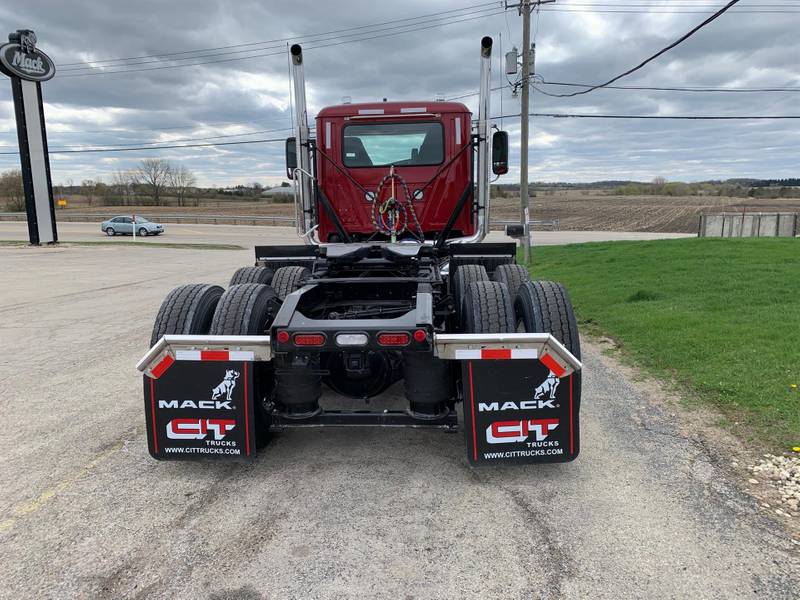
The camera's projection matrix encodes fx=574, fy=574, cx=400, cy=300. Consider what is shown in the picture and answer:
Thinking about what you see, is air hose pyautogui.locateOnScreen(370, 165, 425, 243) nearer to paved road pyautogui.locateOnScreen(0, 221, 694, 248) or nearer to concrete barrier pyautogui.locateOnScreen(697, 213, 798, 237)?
paved road pyautogui.locateOnScreen(0, 221, 694, 248)

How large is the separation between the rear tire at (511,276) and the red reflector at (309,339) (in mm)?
2602

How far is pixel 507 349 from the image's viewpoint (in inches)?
129

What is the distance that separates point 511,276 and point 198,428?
10.7 ft

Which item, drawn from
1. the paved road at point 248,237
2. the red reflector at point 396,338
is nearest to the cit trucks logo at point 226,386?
the red reflector at point 396,338

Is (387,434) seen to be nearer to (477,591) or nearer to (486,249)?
(477,591)

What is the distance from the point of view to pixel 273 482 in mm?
3498

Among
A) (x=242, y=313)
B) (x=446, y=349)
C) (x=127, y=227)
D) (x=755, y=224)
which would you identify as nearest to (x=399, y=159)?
(x=242, y=313)

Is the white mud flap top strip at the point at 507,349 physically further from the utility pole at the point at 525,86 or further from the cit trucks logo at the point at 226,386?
the utility pole at the point at 525,86

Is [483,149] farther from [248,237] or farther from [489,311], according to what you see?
[248,237]

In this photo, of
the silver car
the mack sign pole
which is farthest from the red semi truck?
the silver car

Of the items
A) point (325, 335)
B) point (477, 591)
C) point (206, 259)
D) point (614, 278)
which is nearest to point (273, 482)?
point (325, 335)

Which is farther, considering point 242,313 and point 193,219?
point 193,219

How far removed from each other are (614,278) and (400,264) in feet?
26.3

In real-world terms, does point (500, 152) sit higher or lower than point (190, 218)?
higher
